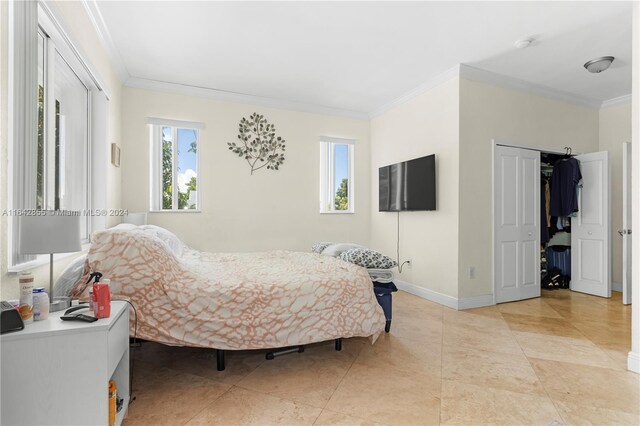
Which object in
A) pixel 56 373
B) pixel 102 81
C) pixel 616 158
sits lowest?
pixel 56 373

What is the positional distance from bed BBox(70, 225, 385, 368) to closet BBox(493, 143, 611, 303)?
237 centimetres

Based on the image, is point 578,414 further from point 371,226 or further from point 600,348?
point 371,226

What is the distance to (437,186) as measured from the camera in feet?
13.3

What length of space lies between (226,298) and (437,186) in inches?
117

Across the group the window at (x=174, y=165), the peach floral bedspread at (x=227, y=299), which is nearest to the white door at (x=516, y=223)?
the peach floral bedspread at (x=227, y=299)

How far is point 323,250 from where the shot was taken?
3311 mm

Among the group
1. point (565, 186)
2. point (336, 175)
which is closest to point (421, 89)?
point (336, 175)

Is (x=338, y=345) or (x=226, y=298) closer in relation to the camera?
(x=226, y=298)

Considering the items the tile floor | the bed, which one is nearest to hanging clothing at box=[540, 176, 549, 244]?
the tile floor

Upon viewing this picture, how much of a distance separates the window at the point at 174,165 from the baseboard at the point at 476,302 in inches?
137

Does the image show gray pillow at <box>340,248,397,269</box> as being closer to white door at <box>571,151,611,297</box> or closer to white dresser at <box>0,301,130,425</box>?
white dresser at <box>0,301,130,425</box>

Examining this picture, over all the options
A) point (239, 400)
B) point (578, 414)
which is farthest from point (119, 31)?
point (578, 414)

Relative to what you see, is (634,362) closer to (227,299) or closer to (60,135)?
(227,299)

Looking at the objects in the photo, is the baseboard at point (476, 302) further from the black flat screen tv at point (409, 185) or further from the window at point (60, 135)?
the window at point (60, 135)
